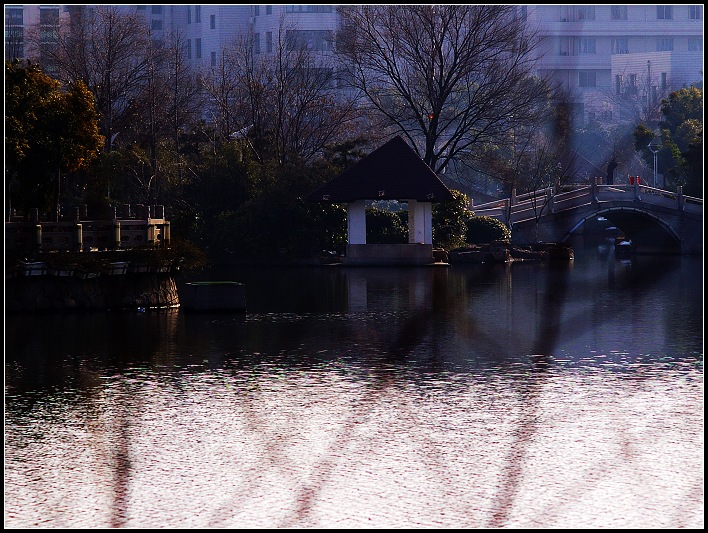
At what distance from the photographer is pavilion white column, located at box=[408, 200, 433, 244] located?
67.8 m

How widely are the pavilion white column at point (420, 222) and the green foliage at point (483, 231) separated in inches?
357

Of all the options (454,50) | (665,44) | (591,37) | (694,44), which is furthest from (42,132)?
(694,44)

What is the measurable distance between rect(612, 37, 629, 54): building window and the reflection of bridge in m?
71.1

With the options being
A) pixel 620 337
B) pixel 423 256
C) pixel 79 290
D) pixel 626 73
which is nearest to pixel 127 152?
pixel 423 256

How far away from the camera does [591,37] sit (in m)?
149

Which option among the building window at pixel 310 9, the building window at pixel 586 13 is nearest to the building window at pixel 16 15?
the building window at pixel 310 9

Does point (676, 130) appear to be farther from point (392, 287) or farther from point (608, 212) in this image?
point (392, 287)

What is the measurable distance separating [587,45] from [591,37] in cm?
102

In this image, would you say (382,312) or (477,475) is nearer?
(477,475)

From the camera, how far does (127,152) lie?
71625 millimetres

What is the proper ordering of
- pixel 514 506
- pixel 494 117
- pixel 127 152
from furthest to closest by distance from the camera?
pixel 494 117 < pixel 127 152 < pixel 514 506

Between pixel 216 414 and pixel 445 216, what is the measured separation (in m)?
54.3

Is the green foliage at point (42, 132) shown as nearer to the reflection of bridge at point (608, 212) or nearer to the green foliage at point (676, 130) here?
the reflection of bridge at point (608, 212)

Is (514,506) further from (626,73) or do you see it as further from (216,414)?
(626,73)
